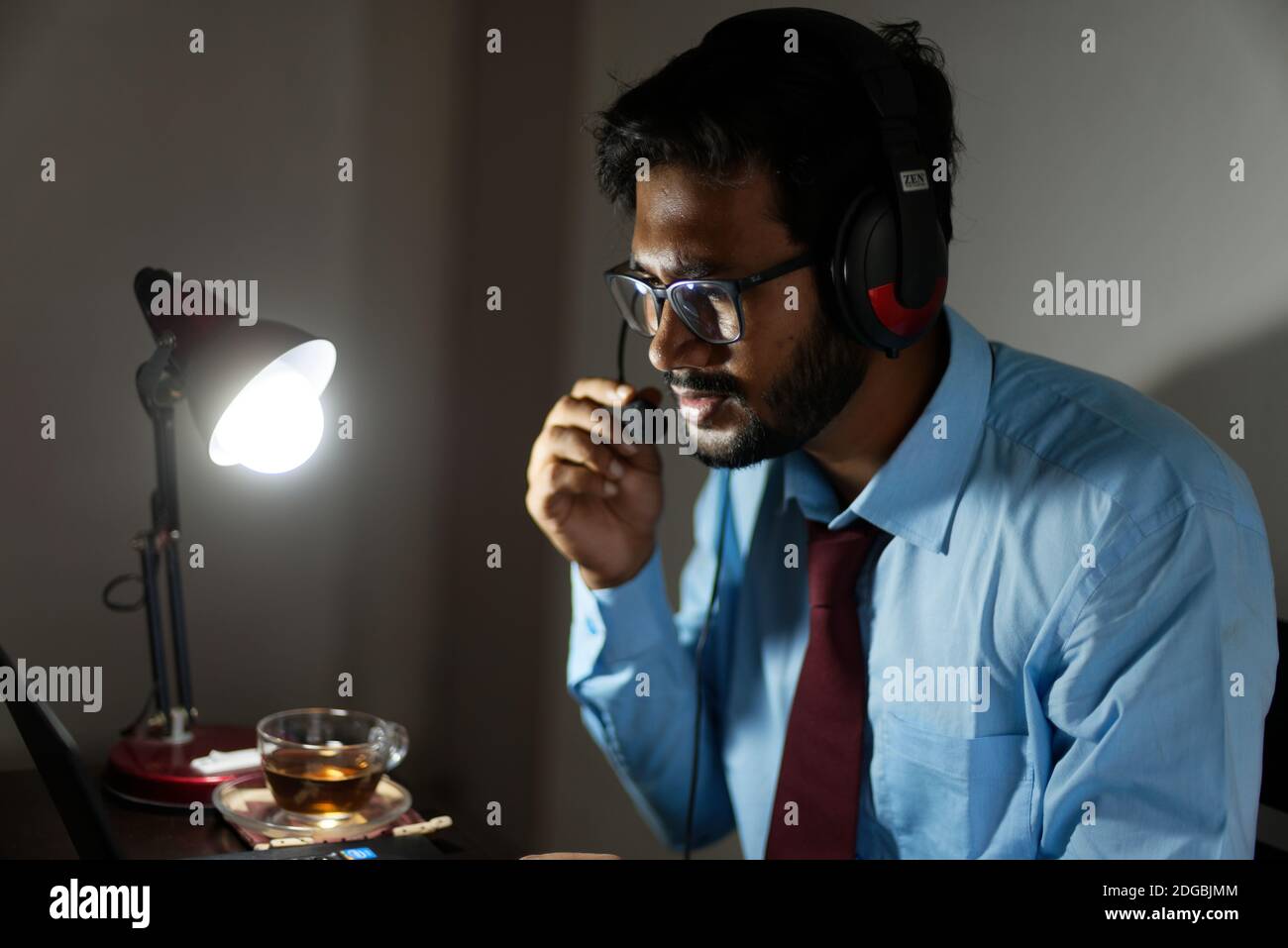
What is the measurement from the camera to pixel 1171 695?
68cm

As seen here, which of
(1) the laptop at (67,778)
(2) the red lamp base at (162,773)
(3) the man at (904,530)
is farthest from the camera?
(2) the red lamp base at (162,773)

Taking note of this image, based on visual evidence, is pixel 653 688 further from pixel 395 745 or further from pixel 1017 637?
pixel 1017 637

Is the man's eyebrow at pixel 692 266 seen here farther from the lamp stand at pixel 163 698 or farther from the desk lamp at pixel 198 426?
the lamp stand at pixel 163 698

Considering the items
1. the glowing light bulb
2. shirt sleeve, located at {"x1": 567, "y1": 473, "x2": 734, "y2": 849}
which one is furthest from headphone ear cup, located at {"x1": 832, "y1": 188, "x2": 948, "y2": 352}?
the glowing light bulb

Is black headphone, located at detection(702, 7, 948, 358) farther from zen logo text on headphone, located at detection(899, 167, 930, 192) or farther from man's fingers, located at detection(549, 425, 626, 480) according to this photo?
man's fingers, located at detection(549, 425, 626, 480)

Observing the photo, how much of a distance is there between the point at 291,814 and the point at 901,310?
586 mm

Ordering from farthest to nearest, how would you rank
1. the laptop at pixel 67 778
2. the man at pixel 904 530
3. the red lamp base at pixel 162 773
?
the red lamp base at pixel 162 773 < the man at pixel 904 530 < the laptop at pixel 67 778

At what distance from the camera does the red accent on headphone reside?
782mm

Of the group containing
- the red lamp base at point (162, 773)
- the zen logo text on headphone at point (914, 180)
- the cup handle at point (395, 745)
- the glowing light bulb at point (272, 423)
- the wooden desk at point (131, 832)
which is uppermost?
the zen logo text on headphone at point (914, 180)

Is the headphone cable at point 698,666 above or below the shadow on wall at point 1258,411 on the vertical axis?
below

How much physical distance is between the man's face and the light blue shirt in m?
0.08

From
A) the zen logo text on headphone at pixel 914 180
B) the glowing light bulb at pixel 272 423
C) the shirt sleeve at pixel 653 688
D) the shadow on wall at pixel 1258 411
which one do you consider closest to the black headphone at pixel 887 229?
the zen logo text on headphone at pixel 914 180

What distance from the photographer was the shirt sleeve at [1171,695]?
67 centimetres
